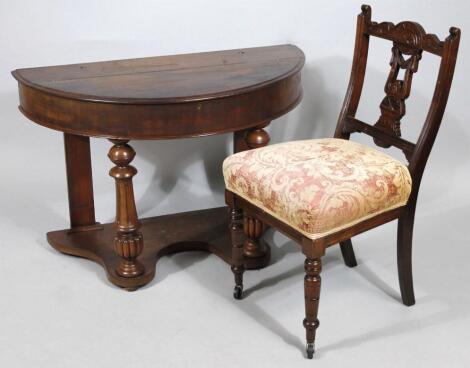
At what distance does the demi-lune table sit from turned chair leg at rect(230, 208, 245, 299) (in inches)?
8.4

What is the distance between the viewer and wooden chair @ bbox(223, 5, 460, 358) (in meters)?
2.56

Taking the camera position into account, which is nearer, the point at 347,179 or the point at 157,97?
the point at 347,179

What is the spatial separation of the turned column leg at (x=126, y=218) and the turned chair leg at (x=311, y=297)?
693mm

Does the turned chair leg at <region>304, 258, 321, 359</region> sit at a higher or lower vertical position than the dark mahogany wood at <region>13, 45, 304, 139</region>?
lower

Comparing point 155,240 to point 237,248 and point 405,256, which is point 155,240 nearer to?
point 237,248

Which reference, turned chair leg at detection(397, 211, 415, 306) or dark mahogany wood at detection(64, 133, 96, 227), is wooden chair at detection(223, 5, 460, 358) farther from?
dark mahogany wood at detection(64, 133, 96, 227)

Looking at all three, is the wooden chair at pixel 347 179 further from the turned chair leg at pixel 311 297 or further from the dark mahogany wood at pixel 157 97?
the dark mahogany wood at pixel 157 97

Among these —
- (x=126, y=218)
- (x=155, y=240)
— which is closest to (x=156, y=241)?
(x=155, y=240)

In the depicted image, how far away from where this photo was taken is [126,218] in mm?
3010

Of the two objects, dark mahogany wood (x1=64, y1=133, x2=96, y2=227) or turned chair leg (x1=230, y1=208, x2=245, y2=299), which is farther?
dark mahogany wood (x1=64, y1=133, x2=96, y2=227)

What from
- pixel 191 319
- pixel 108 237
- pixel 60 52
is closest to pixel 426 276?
pixel 191 319

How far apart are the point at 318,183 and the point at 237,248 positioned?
491 millimetres

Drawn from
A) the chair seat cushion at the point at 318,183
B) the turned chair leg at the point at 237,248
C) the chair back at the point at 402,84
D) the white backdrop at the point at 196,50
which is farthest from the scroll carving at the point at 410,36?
the white backdrop at the point at 196,50

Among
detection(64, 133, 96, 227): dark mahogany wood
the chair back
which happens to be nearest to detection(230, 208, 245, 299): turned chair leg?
the chair back
